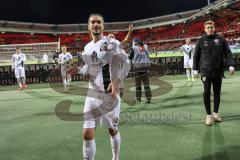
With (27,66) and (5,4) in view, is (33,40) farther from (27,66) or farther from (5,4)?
(27,66)

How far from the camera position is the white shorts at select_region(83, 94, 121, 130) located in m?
4.88

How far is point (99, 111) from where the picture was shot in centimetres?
A: 496

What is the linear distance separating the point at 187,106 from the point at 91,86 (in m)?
6.27

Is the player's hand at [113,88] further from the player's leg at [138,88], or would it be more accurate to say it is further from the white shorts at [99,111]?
the player's leg at [138,88]

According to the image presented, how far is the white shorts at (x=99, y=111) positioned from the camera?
192 inches

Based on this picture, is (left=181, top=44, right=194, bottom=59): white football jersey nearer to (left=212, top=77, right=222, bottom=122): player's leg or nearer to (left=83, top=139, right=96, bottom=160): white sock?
(left=212, top=77, right=222, bottom=122): player's leg

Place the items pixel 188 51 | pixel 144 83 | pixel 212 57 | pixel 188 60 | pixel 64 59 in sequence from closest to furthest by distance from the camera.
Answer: pixel 212 57 < pixel 144 83 < pixel 64 59 < pixel 188 60 < pixel 188 51

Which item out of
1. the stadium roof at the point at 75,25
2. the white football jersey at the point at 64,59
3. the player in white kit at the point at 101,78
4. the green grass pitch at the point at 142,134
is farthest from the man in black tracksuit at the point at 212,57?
the stadium roof at the point at 75,25

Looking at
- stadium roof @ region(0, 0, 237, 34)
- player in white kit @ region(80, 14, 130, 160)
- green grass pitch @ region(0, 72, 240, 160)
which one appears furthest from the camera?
stadium roof @ region(0, 0, 237, 34)

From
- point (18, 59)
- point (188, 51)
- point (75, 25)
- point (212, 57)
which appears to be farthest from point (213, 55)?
point (75, 25)

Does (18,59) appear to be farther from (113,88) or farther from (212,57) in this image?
(113,88)

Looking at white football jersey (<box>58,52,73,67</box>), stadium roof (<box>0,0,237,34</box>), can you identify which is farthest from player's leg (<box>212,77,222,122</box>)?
stadium roof (<box>0,0,237,34</box>)

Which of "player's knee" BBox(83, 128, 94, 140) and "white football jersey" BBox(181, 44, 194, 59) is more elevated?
"white football jersey" BBox(181, 44, 194, 59)

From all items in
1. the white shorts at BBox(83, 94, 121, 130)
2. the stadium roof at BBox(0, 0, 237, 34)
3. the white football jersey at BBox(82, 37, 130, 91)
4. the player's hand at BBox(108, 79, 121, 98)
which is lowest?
the white shorts at BBox(83, 94, 121, 130)
